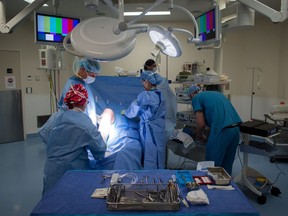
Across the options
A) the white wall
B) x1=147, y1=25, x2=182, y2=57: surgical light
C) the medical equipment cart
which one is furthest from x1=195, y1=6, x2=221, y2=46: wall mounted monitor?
the white wall

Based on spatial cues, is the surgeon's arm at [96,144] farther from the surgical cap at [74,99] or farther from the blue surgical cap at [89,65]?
the blue surgical cap at [89,65]

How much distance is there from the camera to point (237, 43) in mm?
5828

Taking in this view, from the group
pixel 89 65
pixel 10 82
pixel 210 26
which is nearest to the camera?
pixel 210 26

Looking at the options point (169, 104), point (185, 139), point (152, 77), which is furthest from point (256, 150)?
point (152, 77)

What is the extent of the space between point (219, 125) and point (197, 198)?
1.56 m

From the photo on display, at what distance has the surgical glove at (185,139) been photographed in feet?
10.4

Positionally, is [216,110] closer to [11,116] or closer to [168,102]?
[168,102]

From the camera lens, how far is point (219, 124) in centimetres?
279

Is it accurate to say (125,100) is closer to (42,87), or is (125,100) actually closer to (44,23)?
(44,23)

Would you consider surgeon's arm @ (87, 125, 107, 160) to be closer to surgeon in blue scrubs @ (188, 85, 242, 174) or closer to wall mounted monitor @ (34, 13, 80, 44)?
wall mounted monitor @ (34, 13, 80, 44)

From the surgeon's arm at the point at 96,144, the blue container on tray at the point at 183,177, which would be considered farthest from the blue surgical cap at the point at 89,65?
the blue container on tray at the point at 183,177

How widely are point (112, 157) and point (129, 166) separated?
182 millimetres

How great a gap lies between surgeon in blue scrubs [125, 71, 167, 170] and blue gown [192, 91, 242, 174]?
20.0 inches

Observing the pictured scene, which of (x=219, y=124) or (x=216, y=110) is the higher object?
(x=216, y=110)
